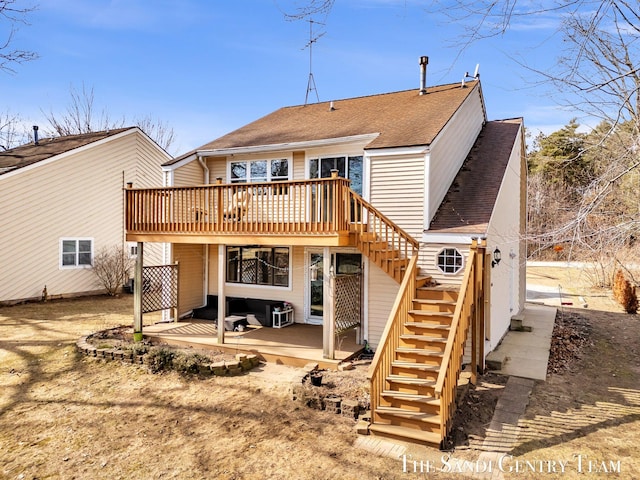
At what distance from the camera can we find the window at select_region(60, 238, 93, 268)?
51.8 feet

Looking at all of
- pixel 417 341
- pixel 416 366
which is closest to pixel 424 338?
pixel 417 341

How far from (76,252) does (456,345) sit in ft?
51.4

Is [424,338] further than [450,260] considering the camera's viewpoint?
No

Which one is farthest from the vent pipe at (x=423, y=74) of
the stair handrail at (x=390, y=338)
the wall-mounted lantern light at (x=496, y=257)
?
the stair handrail at (x=390, y=338)

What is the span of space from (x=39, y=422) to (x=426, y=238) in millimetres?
7722

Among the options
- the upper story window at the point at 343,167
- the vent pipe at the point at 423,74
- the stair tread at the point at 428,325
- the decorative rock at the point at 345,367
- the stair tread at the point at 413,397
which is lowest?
the decorative rock at the point at 345,367

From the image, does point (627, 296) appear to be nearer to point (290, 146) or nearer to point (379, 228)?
point (379, 228)

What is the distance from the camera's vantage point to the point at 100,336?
33.3 ft

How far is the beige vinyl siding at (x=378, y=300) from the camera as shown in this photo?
9.30 m

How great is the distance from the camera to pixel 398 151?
9.04m

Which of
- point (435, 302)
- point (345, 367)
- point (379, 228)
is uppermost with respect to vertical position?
point (379, 228)

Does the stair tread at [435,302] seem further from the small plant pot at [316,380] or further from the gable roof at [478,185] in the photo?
the small plant pot at [316,380]

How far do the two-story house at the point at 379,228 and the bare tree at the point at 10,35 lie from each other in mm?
3850

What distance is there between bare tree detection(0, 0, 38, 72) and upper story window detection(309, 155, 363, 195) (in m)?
7.23
